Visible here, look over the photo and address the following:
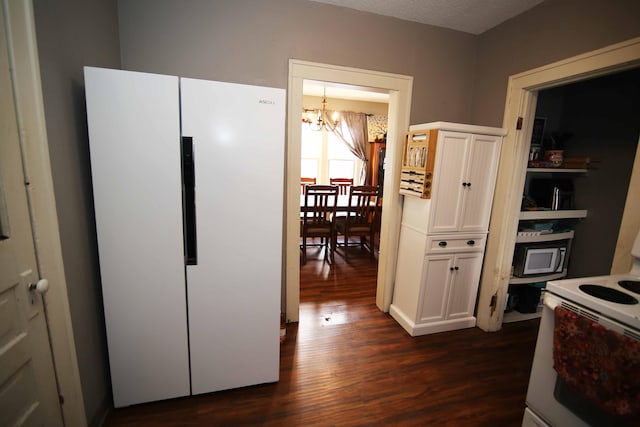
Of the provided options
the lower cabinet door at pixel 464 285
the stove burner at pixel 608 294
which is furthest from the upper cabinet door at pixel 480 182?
the stove burner at pixel 608 294

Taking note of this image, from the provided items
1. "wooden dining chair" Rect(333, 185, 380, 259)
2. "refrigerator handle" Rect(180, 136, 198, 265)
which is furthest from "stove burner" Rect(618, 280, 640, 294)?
"wooden dining chair" Rect(333, 185, 380, 259)

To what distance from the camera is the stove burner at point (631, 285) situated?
1.13 meters

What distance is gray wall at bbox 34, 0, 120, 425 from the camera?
1117 mm

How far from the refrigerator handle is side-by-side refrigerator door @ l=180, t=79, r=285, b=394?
0.8 inches

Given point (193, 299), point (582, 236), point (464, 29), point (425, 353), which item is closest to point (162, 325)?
point (193, 299)

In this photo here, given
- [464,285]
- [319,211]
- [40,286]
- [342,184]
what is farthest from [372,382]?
[342,184]

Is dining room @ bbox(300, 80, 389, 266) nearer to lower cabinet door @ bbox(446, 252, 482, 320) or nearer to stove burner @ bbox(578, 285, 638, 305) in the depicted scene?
lower cabinet door @ bbox(446, 252, 482, 320)

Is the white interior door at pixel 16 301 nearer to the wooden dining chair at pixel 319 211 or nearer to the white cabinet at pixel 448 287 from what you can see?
the white cabinet at pixel 448 287

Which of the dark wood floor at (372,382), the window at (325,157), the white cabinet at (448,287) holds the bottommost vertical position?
the dark wood floor at (372,382)

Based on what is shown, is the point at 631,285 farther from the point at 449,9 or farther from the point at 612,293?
the point at 449,9

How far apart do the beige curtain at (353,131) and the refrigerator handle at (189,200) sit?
14.7 feet

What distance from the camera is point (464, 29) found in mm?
2348

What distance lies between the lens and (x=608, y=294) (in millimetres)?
1066

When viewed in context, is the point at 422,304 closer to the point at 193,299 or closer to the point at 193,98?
the point at 193,299
